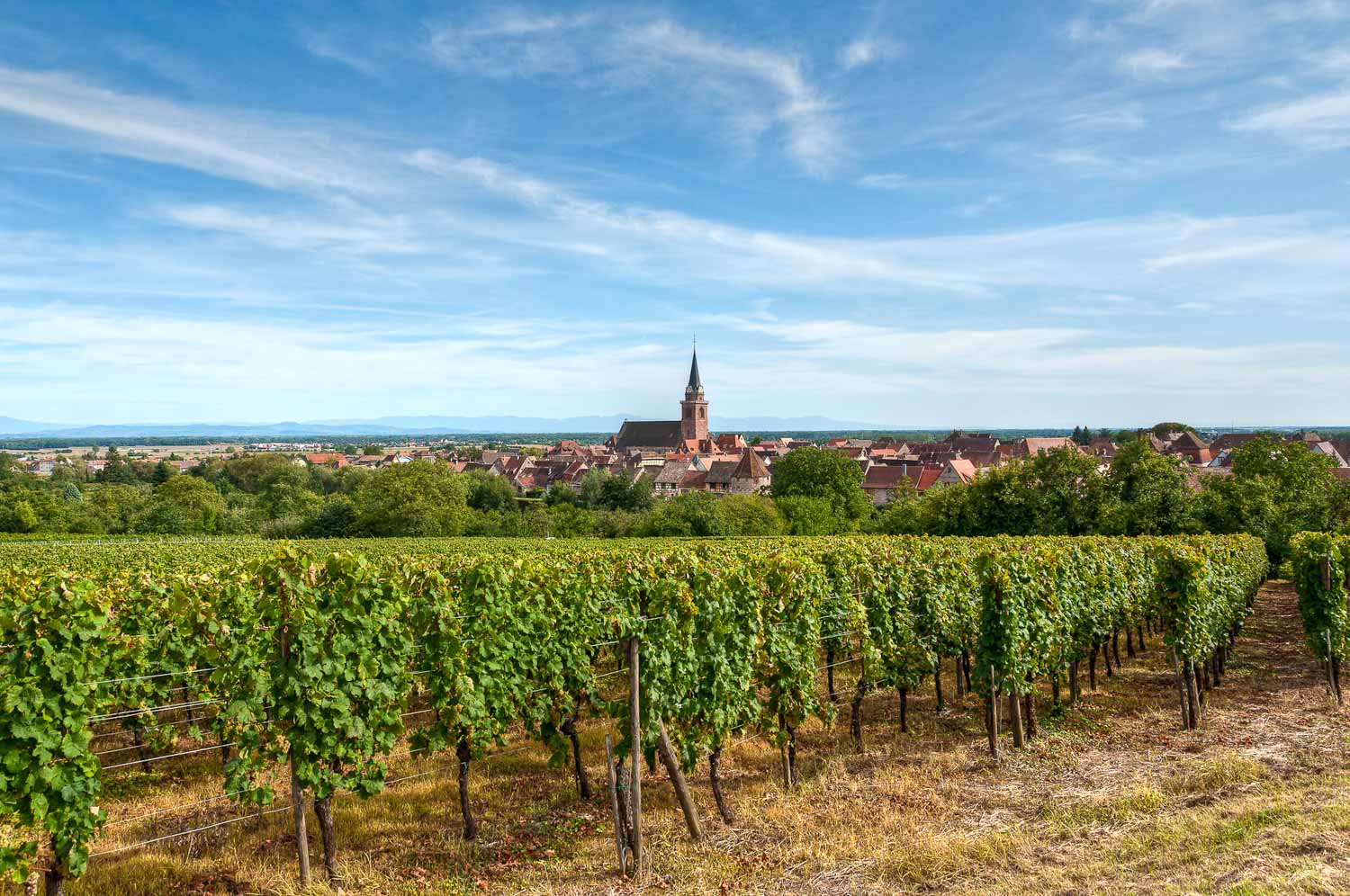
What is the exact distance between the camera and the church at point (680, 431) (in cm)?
15400

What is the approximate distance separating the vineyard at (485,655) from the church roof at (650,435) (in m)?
144

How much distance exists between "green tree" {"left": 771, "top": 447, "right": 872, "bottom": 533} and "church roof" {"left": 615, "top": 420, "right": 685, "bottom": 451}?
90.7m

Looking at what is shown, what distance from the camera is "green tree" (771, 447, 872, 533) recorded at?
61.8 meters

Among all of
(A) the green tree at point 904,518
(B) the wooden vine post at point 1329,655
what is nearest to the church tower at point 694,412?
(A) the green tree at point 904,518

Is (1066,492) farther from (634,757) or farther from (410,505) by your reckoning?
(410,505)

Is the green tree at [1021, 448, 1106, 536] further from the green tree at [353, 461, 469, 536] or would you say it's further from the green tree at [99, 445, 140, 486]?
the green tree at [99, 445, 140, 486]

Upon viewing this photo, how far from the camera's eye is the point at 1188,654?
11078 millimetres

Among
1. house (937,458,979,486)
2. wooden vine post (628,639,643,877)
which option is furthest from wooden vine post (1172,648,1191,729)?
house (937,458,979,486)

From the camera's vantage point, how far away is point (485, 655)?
7730mm

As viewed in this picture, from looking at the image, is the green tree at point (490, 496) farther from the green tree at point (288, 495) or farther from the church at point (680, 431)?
the church at point (680, 431)

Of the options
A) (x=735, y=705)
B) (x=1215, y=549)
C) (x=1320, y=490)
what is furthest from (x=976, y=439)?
A: (x=735, y=705)

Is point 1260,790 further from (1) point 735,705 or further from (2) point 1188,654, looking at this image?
(1) point 735,705

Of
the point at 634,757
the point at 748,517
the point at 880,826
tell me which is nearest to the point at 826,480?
the point at 748,517

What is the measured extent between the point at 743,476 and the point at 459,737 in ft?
308
